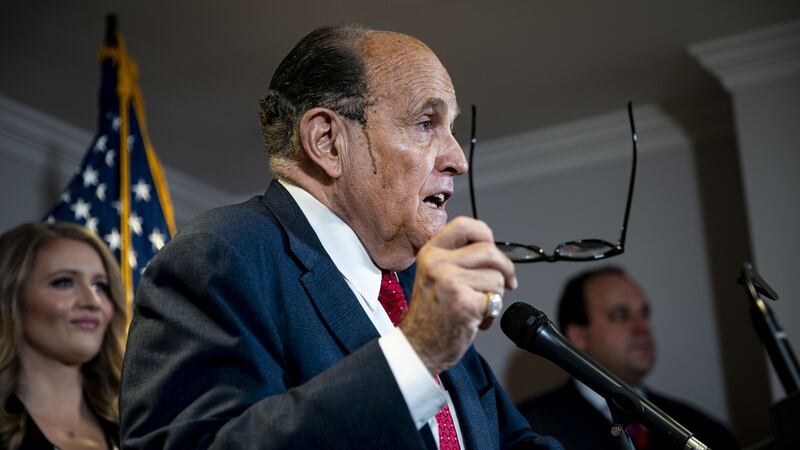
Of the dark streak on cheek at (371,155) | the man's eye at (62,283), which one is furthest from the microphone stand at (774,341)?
the man's eye at (62,283)

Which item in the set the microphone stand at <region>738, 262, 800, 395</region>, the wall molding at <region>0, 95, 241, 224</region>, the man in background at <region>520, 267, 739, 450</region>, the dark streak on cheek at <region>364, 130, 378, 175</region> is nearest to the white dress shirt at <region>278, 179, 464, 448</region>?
the dark streak on cheek at <region>364, 130, 378, 175</region>

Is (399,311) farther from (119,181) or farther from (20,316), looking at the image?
(119,181)

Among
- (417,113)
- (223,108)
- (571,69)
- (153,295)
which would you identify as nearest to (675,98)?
(571,69)

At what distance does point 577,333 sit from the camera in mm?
4609

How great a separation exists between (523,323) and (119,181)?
2854 millimetres

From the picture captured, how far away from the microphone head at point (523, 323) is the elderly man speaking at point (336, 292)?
178 mm

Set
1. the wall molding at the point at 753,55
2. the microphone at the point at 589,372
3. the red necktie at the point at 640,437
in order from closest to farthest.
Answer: the microphone at the point at 589,372, the red necktie at the point at 640,437, the wall molding at the point at 753,55

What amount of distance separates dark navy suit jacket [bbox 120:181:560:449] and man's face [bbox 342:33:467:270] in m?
0.15

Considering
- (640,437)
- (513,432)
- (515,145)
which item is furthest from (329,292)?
(515,145)

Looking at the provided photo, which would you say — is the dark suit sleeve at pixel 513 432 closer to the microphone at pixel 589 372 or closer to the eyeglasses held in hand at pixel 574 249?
the eyeglasses held in hand at pixel 574 249

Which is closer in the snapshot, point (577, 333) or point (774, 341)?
point (774, 341)

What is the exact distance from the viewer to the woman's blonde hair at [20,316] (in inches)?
113

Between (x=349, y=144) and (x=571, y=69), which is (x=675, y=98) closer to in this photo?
(x=571, y=69)

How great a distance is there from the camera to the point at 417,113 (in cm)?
169
